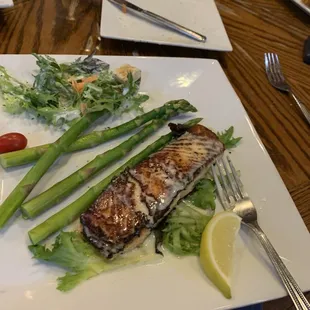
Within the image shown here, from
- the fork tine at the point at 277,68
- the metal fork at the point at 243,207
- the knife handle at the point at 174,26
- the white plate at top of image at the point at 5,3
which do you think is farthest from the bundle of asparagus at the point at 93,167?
the white plate at top of image at the point at 5,3

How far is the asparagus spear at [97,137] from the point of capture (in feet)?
6.26

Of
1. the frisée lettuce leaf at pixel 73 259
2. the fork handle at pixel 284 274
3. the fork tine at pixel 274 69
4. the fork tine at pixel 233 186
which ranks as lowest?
the frisée lettuce leaf at pixel 73 259

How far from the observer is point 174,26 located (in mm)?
2857

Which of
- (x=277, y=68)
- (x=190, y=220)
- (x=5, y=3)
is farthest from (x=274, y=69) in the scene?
(x=5, y=3)

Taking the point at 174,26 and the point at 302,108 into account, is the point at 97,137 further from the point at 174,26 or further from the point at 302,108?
the point at 302,108

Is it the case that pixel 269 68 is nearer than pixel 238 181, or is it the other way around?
pixel 238 181

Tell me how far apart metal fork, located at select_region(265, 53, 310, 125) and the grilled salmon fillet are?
863 millimetres

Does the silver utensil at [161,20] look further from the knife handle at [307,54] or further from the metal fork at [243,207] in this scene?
the metal fork at [243,207]

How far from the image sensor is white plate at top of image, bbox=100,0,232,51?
107 inches

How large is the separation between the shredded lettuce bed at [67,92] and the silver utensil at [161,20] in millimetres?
660

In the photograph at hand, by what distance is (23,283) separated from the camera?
62.7 inches

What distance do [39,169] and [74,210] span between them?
0.79 feet

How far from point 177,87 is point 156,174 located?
2.56 feet

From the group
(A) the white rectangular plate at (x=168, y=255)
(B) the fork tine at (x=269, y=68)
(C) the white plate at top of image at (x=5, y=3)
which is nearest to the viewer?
(A) the white rectangular plate at (x=168, y=255)
